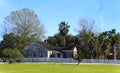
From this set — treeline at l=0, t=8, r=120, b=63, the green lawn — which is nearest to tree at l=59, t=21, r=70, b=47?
treeline at l=0, t=8, r=120, b=63

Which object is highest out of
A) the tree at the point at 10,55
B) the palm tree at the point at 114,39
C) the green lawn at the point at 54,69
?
the palm tree at the point at 114,39

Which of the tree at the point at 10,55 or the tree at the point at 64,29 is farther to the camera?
the tree at the point at 64,29

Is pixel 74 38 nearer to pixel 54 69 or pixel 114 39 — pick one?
pixel 114 39

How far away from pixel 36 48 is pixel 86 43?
14.0 meters

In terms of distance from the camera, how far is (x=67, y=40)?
105 m

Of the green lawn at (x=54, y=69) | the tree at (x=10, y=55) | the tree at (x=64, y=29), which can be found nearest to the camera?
the green lawn at (x=54, y=69)

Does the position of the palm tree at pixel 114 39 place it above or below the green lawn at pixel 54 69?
above

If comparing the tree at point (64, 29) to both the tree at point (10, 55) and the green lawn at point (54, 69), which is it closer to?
the tree at point (10, 55)

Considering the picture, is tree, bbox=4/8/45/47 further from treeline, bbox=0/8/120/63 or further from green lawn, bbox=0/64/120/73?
green lawn, bbox=0/64/120/73

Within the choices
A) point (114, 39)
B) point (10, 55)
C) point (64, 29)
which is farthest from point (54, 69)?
point (64, 29)

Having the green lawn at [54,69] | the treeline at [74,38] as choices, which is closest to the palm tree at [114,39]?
the treeline at [74,38]

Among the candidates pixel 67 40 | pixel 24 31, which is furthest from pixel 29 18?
pixel 67 40

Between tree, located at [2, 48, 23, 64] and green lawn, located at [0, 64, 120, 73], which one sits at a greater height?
tree, located at [2, 48, 23, 64]

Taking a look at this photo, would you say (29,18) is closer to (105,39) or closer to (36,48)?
(36,48)
